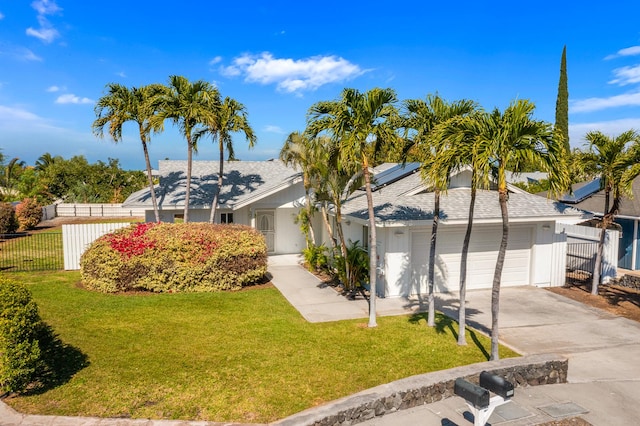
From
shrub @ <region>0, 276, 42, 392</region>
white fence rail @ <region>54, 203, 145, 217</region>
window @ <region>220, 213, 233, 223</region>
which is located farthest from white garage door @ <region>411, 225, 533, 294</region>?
white fence rail @ <region>54, 203, 145, 217</region>

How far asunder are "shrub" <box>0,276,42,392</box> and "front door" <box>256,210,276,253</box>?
41.9ft

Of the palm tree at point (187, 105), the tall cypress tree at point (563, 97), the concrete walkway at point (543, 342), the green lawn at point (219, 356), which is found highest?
the tall cypress tree at point (563, 97)

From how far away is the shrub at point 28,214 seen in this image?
2688 centimetres

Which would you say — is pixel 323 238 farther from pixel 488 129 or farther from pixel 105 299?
pixel 488 129

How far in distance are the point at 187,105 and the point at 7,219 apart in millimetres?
15796

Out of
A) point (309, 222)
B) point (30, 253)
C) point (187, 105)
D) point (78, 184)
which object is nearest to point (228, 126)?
point (187, 105)

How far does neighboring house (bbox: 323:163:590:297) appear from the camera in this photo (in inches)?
510

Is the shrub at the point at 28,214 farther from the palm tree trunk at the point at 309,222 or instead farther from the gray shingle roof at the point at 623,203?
the gray shingle roof at the point at 623,203

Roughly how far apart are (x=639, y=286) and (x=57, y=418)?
1674 cm

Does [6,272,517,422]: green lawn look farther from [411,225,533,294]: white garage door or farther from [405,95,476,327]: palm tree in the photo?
[405,95,476,327]: palm tree

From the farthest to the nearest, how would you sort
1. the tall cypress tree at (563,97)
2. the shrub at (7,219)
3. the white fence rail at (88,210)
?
the tall cypress tree at (563,97) → the white fence rail at (88,210) → the shrub at (7,219)

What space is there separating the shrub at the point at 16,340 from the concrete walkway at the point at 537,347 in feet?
1.44

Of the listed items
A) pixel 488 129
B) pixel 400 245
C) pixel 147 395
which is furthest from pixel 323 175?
pixel 147 395

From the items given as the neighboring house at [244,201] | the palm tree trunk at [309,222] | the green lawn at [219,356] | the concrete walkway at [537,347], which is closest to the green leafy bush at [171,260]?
the green lawn at [219,356]
